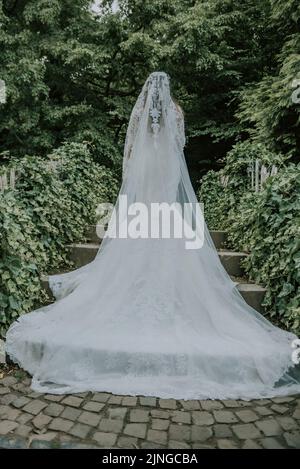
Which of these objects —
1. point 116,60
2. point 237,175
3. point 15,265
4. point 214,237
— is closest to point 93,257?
point 15,265

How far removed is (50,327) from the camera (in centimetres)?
317

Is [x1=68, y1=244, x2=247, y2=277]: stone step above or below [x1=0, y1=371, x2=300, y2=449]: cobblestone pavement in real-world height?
above

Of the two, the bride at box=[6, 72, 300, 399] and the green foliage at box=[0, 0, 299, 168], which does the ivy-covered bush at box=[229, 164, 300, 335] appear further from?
the green foliage at box=[0, 0, 299, 168]

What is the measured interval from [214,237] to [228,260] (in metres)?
0.92

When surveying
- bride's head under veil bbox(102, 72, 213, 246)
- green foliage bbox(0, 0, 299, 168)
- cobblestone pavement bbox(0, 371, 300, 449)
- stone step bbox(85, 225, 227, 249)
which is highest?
green foliage bbox(0, 0, 299, 168)

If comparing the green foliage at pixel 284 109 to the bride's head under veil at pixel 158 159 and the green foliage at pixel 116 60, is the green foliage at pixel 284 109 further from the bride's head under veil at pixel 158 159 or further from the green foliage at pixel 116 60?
the bride's head under veil at pixel 158 159

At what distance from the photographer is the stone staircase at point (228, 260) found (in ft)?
12.5

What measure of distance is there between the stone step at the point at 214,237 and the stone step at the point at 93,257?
496 millimetres

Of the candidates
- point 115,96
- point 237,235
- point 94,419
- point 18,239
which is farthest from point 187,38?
point 94,419

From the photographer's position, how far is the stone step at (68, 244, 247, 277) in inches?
178

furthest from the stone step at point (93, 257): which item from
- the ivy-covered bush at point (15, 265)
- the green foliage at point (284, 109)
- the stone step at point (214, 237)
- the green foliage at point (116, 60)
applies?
the green foliage at point (116, 60)

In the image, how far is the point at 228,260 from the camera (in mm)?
4531

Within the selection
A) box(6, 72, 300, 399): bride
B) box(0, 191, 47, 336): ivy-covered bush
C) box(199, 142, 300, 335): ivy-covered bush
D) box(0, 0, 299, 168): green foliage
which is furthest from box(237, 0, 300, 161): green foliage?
box(0, 191, 47, 336): ivy-covered bush

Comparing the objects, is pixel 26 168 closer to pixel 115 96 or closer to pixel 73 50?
pixel 73 50
